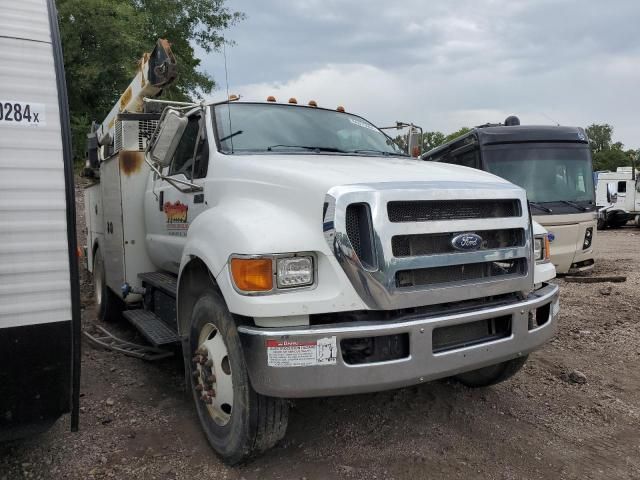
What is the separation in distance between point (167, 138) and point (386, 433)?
2.55m

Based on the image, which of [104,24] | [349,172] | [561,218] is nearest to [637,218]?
[561,218]

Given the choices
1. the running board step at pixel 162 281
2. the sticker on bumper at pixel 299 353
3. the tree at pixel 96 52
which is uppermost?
the tree at pixel 96 52

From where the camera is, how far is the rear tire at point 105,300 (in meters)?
6.27

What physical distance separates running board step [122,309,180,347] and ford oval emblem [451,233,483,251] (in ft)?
7.17

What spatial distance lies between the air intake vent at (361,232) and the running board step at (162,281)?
6.13 ft

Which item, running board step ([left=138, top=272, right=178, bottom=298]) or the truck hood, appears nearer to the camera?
the truck hood

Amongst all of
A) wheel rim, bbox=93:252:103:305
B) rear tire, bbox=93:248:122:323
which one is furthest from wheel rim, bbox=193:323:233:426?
wheel rim, bbox=93:252:103:305

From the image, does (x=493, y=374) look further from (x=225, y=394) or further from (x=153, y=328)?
(x=153, y=328)

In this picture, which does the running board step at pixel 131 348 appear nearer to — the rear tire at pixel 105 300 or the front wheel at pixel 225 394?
the rear tire at pixel 105 300

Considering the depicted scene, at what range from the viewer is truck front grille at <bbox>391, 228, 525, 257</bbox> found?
9.18 ft

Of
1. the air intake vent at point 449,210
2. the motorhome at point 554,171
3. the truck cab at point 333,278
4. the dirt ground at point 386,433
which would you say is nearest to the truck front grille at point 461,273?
the truck cab at point 333,278

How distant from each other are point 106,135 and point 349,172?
402 cm

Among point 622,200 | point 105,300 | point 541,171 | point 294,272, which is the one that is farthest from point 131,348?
point 622,200

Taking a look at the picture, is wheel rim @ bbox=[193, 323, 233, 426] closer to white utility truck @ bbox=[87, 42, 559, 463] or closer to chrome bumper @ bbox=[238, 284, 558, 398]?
white utility truck @ bbox=[87, 42, 559, 463]
